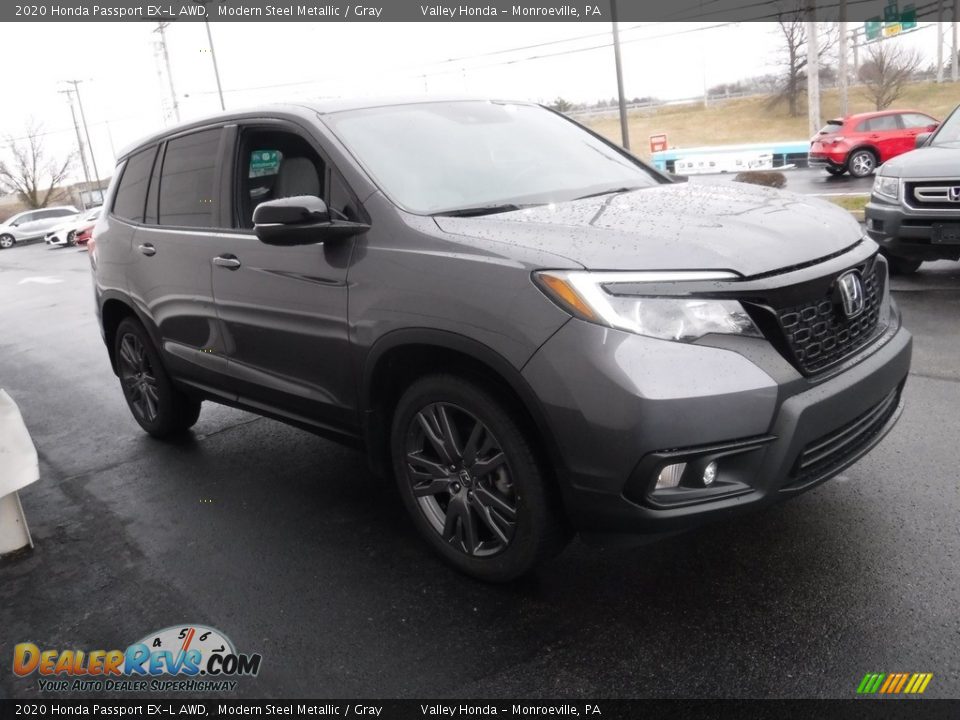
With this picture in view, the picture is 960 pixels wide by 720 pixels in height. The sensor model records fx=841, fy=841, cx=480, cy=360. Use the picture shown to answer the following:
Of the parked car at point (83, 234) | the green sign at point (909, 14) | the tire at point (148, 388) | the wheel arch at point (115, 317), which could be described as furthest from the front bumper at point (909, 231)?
the green sign at point (909, 14)

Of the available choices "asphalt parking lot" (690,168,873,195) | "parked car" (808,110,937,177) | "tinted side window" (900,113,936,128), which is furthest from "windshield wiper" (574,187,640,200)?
"tinted side window" (900,113,936,128)

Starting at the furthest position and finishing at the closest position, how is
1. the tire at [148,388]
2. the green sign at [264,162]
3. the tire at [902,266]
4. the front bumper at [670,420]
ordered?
1. the tire at [902,266]
2. the tire at [148,388]
3. the green sign at [264,162]
4. the front bumper at [670,420]

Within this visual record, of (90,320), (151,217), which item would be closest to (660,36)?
(90,320)

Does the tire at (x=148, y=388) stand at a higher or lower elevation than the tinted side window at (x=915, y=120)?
higher

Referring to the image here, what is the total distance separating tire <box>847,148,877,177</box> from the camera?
23375mm

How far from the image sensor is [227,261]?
3.97 metres

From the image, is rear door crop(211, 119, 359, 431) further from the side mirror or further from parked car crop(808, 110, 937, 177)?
parked car crop(808, 110, 937, 177)

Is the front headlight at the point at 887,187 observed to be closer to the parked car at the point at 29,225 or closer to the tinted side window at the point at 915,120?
the tinted side window at the point at 915,120

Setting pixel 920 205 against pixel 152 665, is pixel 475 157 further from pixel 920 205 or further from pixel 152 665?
pixel 920 205

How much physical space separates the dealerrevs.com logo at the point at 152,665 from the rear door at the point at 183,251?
5.06 feet

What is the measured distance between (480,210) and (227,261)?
4.58 ft

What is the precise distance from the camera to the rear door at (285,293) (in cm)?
343

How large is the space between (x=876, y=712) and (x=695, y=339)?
115 centimetres

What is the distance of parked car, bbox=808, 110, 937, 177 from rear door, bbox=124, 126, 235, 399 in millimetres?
22400
